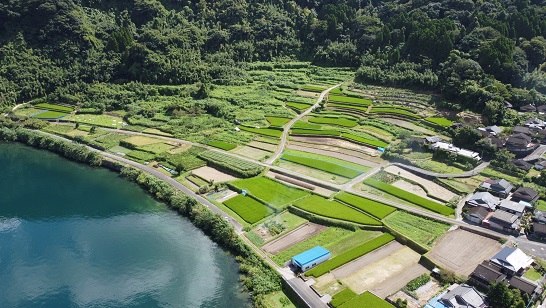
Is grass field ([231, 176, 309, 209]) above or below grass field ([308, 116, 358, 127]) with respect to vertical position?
below

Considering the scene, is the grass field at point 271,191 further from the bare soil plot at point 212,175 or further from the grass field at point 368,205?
the grass field at point 368,205

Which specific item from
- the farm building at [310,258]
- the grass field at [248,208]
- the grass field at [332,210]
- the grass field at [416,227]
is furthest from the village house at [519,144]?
the grass field at [248,208]

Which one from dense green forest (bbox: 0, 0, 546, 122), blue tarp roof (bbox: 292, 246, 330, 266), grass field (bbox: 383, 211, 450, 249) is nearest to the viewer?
blue tarp roof (bbox: 292, 246, 330, 266)

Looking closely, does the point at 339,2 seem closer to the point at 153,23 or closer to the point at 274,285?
the point at 153,23

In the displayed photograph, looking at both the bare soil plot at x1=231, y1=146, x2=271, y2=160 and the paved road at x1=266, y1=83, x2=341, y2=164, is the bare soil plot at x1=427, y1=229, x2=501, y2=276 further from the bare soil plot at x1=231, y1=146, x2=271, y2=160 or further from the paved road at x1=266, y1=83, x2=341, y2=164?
the bare soil plot at x1=231, y1=146, x2=271, y2=160

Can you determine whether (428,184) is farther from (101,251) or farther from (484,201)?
(101,251)

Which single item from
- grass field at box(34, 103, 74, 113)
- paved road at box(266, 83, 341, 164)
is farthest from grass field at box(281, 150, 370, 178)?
grass field at box(34, 103, 74, 113)

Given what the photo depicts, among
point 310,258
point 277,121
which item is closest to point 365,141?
point 277,121
